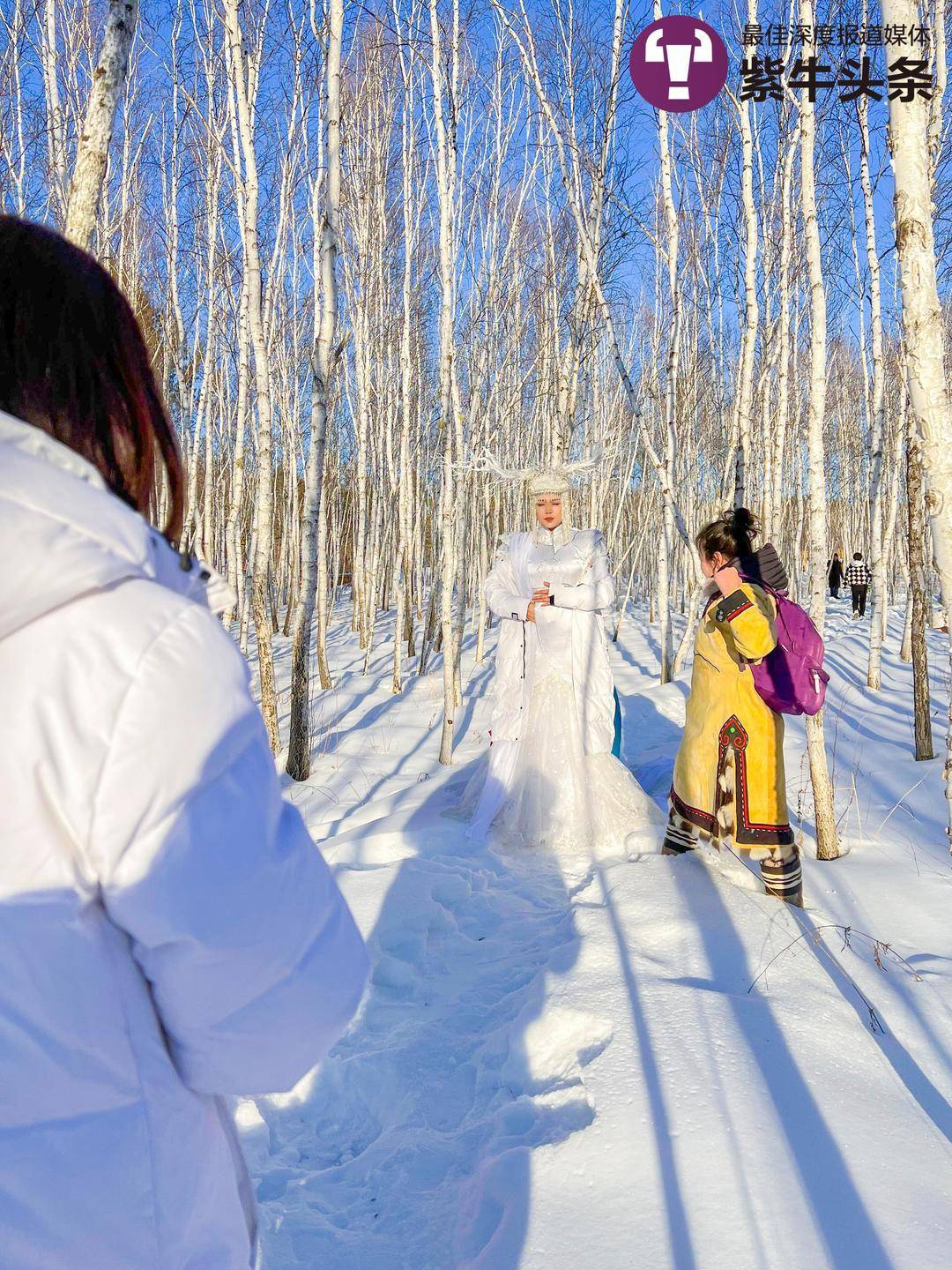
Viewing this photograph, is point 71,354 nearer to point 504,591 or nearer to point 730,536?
point 730,536

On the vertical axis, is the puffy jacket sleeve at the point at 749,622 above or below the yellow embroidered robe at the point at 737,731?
above

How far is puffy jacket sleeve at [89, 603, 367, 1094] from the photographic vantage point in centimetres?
61

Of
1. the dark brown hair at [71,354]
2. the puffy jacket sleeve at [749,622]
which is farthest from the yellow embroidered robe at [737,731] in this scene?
the dark brown hair at [71,354]

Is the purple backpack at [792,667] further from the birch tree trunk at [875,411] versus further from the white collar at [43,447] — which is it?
the birch tree trunk at [875,411]

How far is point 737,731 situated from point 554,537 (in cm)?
169

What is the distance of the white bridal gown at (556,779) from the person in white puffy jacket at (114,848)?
341 cm

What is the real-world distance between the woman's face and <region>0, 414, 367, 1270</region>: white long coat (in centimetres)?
368

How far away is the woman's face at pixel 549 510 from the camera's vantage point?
14.1 feet

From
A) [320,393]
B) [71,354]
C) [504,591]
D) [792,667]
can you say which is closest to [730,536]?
[792,667]

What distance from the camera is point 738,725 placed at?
3.24 metres

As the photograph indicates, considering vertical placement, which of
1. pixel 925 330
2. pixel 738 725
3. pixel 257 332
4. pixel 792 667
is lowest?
pixel 738 725

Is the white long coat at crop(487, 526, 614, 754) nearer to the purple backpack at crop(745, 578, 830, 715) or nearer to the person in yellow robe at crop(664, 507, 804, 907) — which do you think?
the person in yellow robe at crop(664, 507, 804, 907)

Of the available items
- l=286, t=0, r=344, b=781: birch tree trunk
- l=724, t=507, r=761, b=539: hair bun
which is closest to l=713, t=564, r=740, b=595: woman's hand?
l=724, t=507, r=761, b=539: hair bun

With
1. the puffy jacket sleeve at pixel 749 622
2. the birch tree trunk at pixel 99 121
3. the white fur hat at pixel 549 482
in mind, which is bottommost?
the puffy jacket sleeve at pixel 749 622
